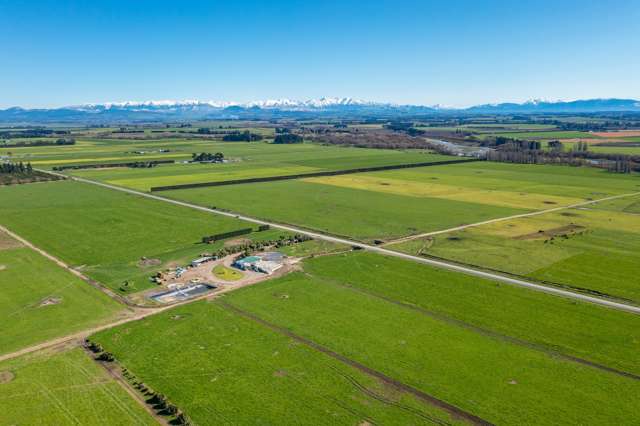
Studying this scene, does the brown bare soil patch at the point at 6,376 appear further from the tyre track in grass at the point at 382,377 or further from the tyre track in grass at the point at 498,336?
the tyre track in grass at the point at 498,336

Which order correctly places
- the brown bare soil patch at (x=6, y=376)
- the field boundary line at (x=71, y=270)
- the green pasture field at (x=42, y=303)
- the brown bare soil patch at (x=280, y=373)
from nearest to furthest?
the brown bare soil patch at (x=6, y=376) < the brown bare soil patch at (x=280, y=373) < the green pasture field at (x=42, y=303) < the field boundary line at (x=71, y=270)

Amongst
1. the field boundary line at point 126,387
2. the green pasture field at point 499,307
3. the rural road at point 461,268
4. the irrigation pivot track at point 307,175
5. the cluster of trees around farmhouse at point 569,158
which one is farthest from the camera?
the cluster of trees around farmhouse at point 569,158

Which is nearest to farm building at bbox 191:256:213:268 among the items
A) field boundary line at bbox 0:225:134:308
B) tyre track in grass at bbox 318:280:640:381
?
field boundary line at bbox 0:225:134:308

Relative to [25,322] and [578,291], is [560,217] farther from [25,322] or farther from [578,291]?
[25,322]

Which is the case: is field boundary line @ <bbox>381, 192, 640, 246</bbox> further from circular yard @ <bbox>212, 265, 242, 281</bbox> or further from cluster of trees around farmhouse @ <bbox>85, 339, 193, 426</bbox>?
cluster of trees around farmhouse @ <bbox>85, 339, 193, 426</bbox>

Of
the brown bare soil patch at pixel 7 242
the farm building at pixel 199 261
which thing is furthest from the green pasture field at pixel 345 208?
the brown bare soil patch at pixel 7 242

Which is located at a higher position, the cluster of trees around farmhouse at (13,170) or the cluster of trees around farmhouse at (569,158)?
the cluster of trees around farmhouse at (13,170)

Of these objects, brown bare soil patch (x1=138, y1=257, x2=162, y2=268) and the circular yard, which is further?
brown bare soil patch (x1=138, y1=257, x2=162, y2=268)

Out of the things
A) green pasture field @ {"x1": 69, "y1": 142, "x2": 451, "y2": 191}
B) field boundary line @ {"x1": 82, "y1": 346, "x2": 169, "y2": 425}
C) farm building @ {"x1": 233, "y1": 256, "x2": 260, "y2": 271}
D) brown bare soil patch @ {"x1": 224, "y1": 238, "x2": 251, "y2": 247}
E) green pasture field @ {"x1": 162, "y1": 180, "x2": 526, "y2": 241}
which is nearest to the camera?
field boundary line @ {"x1": 82, "y1": 346, "x2": 169, "y2": 425}
